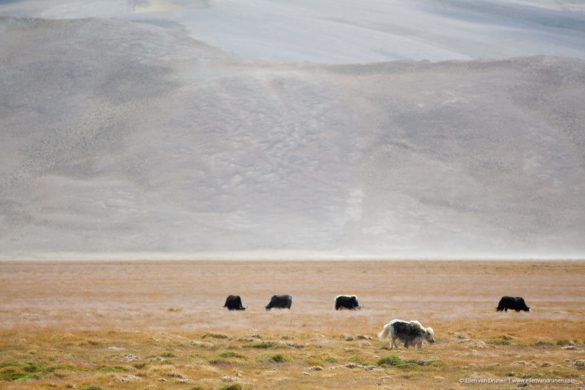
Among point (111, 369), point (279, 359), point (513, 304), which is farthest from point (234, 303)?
point (111, 369)

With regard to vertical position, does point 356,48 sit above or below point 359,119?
above

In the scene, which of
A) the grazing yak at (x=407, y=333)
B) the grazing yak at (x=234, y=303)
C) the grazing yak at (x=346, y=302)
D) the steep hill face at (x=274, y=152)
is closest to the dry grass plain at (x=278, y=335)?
the grazing yak at (x=407, y=333)

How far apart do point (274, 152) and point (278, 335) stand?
92.9 meters

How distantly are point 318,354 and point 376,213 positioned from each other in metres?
83.7

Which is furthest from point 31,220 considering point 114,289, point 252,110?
point 114,289

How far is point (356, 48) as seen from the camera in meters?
164

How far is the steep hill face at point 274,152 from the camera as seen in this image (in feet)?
332

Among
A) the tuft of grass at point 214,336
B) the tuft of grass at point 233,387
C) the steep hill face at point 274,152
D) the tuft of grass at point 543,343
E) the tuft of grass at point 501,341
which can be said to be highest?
the steep hill face at point 274,152

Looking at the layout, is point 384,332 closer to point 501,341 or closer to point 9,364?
point 501,341

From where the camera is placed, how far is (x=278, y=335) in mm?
25938

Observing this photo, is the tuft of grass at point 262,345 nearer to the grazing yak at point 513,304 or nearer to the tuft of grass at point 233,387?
the tuft of grass at point 233,387

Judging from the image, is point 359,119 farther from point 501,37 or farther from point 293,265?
point 501,37

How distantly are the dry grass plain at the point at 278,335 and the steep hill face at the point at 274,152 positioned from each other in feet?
140

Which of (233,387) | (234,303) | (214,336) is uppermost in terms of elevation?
(233,387)
